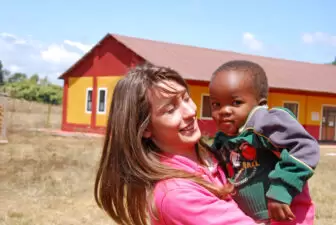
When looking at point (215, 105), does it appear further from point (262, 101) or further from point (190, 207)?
point (190, 207)

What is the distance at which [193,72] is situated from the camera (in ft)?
69.5

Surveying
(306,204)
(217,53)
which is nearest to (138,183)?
(306,204)

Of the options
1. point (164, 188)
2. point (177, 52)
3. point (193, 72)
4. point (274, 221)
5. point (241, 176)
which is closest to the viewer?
point (164, 188)

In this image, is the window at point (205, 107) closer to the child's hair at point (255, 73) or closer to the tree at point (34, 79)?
the child's hair at point (255, 73)

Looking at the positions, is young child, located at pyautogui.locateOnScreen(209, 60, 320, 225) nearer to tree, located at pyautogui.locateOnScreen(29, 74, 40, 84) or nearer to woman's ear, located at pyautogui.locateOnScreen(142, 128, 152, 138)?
woman's ear, located at pyautogui.locateOnScreen(142, 128, 152, 138)

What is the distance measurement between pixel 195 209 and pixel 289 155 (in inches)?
16.7

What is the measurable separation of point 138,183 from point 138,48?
2029 cm

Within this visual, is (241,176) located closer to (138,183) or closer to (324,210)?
(138,183)

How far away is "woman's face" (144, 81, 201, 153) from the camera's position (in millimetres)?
1982

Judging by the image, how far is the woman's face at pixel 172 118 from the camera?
1982 millimetres

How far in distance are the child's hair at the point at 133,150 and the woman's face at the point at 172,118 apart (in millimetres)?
26

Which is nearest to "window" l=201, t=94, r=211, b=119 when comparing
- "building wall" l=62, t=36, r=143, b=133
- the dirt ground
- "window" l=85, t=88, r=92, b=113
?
"building wall" l=62, t=36, r=143, b=133

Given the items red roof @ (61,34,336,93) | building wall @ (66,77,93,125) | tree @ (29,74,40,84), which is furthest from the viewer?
tree @ (29,74,40,84)

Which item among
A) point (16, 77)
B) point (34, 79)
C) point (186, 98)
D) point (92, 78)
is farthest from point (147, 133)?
point (16, 77)
